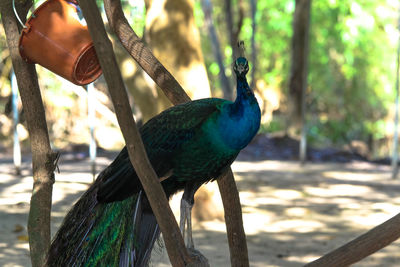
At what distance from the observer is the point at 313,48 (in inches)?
550

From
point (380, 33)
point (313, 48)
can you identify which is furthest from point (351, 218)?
point (380, 33)

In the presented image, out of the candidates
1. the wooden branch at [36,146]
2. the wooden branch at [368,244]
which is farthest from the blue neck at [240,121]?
the wooden branch at [36,146]

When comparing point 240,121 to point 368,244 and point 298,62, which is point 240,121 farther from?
point 298,62

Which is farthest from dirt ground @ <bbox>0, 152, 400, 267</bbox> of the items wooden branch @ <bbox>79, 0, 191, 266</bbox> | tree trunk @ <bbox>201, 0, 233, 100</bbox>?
wooden branch @ <bbox>79, 0, 191, 266</bbox>

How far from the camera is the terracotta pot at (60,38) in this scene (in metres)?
2.65

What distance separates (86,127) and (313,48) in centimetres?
547

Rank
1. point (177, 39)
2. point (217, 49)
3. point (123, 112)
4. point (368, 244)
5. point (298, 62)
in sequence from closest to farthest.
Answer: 1. point (123, 112)
2. point (368, 244)
3. point (177, 39)
4. point (217, 49)
5. point (298, 62)

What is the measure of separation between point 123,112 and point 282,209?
422 cm

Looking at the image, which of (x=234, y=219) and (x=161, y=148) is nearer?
(x=161, y=148)

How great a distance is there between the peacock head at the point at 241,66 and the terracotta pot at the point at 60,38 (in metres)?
0.62

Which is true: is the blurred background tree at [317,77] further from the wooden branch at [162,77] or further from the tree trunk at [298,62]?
the wooden branch at [162,77]

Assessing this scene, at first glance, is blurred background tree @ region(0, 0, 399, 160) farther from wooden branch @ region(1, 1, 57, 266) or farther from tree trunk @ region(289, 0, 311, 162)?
wooden branch @ region(1, 1, 57, 266)

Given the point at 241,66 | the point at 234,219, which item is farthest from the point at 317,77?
the point at 241,66

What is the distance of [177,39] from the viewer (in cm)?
584
